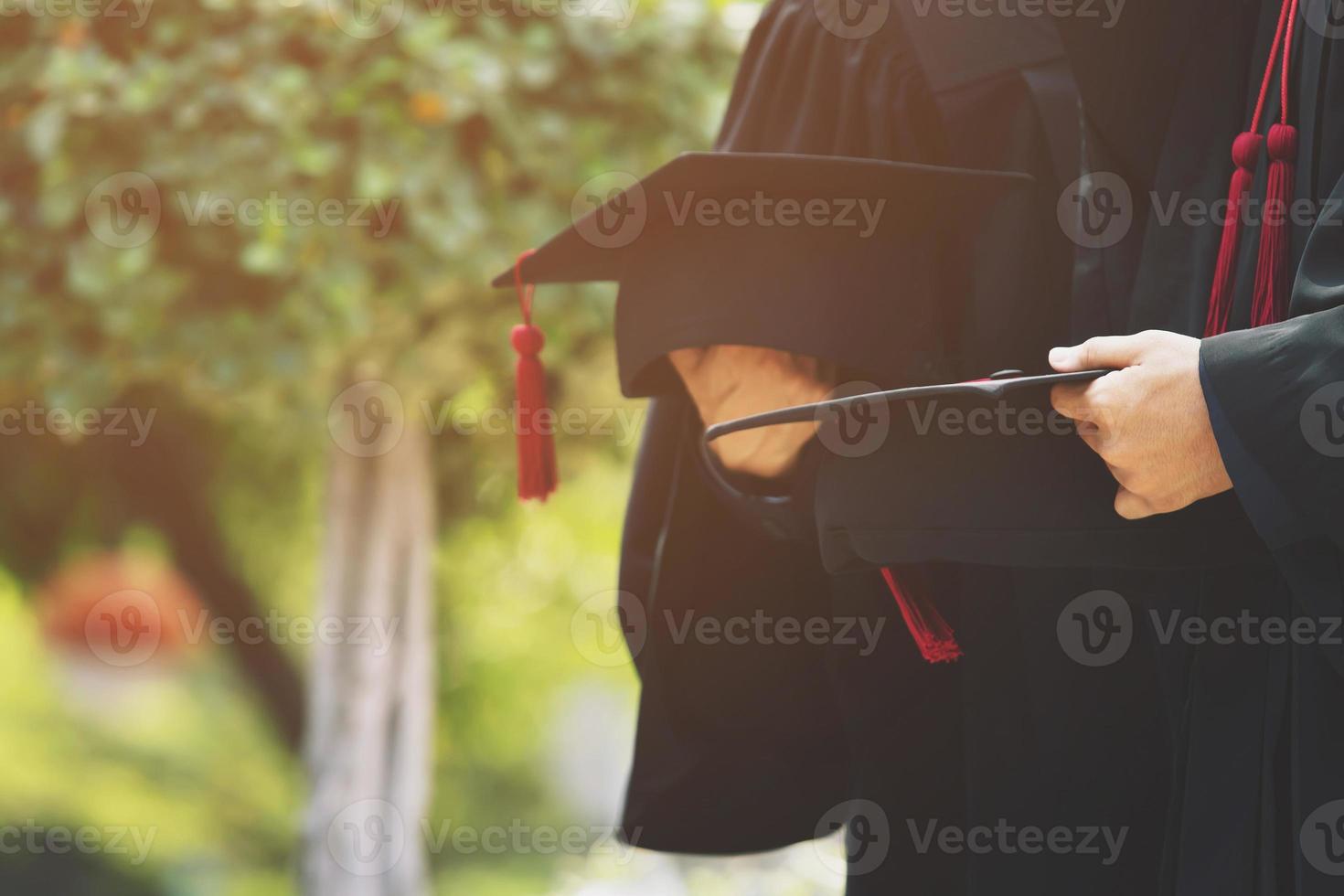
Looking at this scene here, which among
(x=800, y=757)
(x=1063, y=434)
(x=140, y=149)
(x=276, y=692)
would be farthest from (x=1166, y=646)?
(x=276, y=692)

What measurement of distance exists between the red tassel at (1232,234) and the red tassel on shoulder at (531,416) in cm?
73

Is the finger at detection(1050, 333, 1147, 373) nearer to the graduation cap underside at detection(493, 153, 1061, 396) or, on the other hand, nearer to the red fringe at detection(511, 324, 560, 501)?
the graduation cap underside at detection(493, 153, 1061, 396)

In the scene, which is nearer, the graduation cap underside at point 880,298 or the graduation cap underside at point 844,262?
the graduation cap underside at point 880,298

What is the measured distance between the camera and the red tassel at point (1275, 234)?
2.95 ft

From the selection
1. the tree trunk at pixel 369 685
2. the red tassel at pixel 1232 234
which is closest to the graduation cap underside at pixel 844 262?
the red tassel at pixel 1232 234

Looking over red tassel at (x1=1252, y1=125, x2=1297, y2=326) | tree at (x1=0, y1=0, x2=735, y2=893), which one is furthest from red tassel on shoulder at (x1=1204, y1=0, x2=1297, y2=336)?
tree at (x1=0, y1=0, x2=735, y2=893)

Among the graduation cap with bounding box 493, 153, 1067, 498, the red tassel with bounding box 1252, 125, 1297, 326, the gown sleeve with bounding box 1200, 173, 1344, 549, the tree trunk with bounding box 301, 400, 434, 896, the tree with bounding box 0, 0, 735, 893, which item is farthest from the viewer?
the tree trunk with bounding box 301, 400, 434, 896

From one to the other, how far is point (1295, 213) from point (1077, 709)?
469 mm

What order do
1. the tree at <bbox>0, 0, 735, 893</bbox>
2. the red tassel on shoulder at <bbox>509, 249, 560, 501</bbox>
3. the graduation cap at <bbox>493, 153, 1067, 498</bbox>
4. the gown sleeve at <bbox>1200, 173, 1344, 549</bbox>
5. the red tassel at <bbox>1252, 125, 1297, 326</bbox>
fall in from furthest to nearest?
the tree at <bbox>0, 0, 735, 893</bbox> < the red tassel on shoulder at <bbox>509, 249, 560, 501</bbox> < the graduation cap at <bbox>493, 153, 1067, 498</bbox> < the red tassel at <bbox>1252, 125, 1297, 326</bbox> < the gown sleeve at <bbox>1200, 173, 1344, 549</bbox>

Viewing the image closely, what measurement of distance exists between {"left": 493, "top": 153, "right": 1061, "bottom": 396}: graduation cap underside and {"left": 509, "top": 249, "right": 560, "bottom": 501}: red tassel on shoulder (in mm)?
233

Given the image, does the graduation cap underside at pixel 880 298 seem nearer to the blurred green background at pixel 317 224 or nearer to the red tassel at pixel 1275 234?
the red tassel at pixel 1275 234

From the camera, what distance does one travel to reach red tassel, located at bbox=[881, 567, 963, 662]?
1.10 meters

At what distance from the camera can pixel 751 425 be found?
3.30ft

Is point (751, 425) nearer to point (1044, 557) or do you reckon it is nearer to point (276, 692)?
point (1044, 557)
